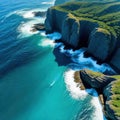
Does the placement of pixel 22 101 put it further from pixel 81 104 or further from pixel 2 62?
pixel 2 62

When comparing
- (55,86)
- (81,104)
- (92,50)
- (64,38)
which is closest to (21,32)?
(64,38)

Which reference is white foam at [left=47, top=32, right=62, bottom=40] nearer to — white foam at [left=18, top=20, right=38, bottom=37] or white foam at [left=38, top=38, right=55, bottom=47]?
white foam at [left=38, top=38, right=55, bottom=47]

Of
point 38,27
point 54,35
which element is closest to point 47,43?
point 54,35

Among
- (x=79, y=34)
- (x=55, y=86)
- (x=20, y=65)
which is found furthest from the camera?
(x=79, y=34)

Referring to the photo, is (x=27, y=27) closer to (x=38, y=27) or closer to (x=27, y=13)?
(x=38, y=27)

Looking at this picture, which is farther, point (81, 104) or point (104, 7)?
point (104, 7)

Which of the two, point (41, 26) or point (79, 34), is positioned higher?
point (79, 34)

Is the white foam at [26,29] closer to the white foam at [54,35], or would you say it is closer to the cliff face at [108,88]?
the white foam at [54,35]
